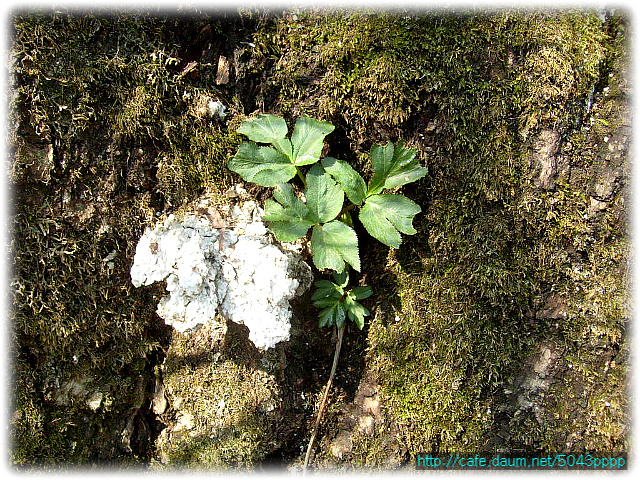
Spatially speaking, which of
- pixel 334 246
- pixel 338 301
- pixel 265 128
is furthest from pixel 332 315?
pixel 265 128

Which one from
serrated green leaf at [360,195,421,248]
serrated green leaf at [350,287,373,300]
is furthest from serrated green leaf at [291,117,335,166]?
serrated green leaf at [350,287,373,300]

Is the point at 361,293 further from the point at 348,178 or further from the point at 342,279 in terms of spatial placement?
the point at 348,178

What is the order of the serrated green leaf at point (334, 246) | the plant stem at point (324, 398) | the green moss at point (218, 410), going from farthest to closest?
the plant stem at point (324, 398), the green moss at point (218, 410), the serrated green leaf at point (334, 246)

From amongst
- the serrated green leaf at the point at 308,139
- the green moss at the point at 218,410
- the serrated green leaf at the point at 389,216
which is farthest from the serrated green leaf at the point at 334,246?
the green moss at the point at 218,410

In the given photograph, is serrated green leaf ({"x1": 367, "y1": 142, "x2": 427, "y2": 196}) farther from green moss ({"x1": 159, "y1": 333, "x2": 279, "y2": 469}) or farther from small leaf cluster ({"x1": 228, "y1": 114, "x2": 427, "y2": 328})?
green moss ({"x1": 159, "y1": 333, "x2": 279, "y2": 469})

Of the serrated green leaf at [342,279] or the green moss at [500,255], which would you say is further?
the serrated green leaf at [342,279]

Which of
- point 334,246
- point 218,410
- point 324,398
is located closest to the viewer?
point 334,246

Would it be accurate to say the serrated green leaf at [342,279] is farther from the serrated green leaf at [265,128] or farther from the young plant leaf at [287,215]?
the serrated green leaf at [265,128]

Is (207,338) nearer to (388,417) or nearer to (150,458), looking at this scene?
(150,458)
